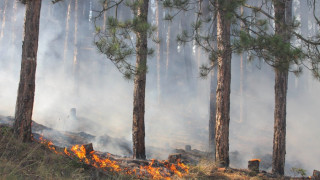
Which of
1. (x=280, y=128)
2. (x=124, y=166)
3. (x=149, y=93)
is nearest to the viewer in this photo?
(x=124, y=166)

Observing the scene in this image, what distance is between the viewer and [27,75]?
6344 millimetres

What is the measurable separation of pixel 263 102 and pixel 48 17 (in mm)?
25193

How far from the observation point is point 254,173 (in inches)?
304

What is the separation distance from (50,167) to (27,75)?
2762 millimetres

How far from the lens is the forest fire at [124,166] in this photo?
6.09 m

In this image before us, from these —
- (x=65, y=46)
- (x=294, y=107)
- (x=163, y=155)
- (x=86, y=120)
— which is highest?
(x=65, y=46)

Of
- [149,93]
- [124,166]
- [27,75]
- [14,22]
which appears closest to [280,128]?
[124,166]

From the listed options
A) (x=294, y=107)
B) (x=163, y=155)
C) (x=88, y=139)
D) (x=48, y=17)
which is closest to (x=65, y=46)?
(x=48, y=17)

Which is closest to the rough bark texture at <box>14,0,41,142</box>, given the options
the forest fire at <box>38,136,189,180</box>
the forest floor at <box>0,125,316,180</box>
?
the forest floor at <box>0,125,316,180</box>

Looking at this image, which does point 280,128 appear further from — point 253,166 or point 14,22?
point 14,22

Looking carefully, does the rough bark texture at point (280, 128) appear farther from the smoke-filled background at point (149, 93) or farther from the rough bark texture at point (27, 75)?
the smoke-filled background at point (149, 93)

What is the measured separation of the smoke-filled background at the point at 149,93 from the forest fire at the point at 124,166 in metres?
8.65

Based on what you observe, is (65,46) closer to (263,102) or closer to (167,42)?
(167,42)

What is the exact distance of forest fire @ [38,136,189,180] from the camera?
240 inches
